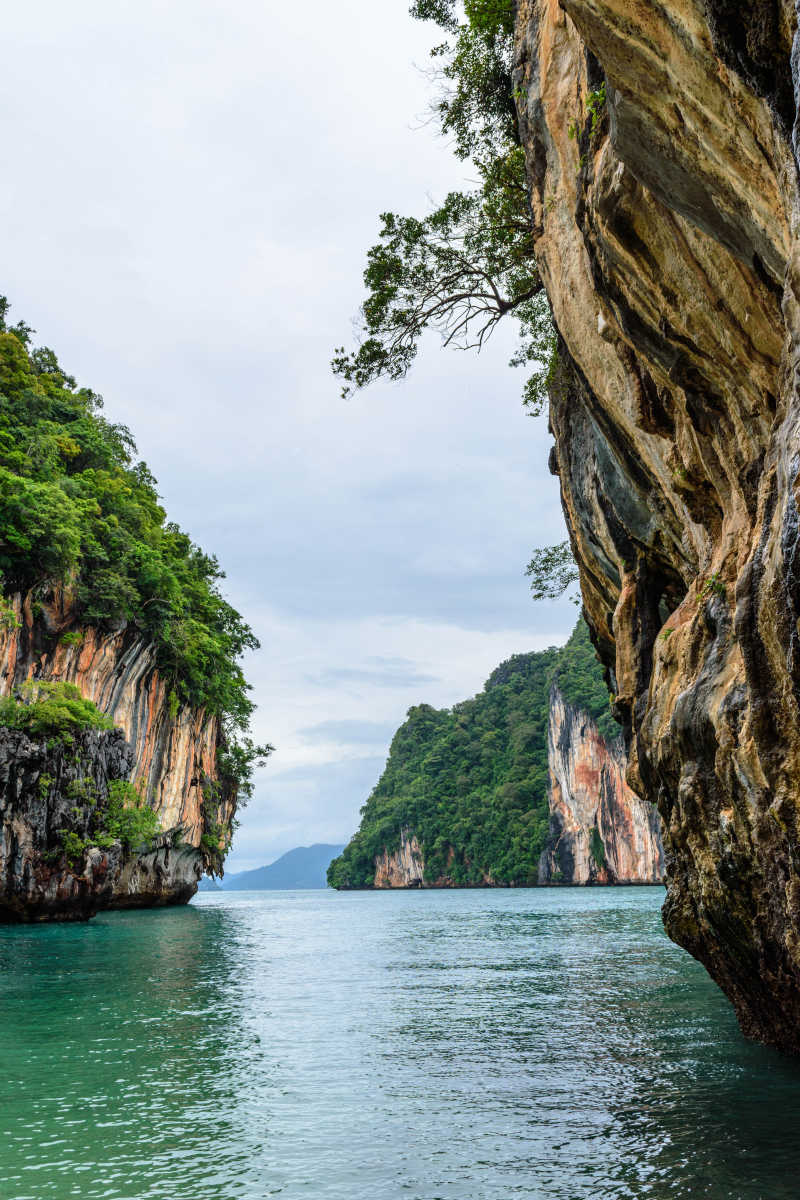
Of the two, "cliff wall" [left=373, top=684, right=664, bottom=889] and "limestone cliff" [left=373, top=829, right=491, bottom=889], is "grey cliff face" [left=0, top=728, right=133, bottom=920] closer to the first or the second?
"cliff wall" [left=373, top=684, right=664, bottom=889]

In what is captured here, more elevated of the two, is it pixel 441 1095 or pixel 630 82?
pixel 630 82

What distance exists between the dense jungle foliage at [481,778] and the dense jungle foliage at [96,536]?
41.7 metres

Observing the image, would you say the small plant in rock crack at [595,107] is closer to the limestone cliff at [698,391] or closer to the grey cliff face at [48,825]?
the limestone cliff at [698,391]

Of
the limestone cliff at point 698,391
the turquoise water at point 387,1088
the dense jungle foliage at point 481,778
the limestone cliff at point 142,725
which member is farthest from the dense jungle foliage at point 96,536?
the dense jungle foliage at point 481,778

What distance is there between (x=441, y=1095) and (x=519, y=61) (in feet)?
38.9

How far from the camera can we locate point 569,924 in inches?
1078

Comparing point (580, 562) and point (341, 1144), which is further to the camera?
point (580, 562)

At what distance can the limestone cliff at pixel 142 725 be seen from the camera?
2798 cm

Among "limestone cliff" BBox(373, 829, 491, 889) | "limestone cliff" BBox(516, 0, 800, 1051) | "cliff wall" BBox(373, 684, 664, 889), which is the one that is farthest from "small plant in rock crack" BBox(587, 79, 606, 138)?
"limestone cliff" BBox(373, 829, 491, 889)

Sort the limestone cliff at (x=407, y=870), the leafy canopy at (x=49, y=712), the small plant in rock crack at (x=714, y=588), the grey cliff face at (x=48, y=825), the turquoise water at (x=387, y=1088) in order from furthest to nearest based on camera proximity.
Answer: the limestone cliff at (x=407, y=870)
the leafy canopy at (x=49, y=712)
the grey cliff face at (x=48, y=825)
the small plant in rock crack at (x=714, y=588)
the turquoise water at (x=387, y=1088)

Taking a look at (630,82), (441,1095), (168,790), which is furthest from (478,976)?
(168,790)

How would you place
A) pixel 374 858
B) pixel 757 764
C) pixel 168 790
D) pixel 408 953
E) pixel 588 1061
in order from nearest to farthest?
1. pixel 757 764
2. pixel 588 1061
3. pixel 408 953
4. pixel 168 790
5. pixel 374 858

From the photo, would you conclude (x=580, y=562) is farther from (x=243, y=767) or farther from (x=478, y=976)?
(x=243, y=767)

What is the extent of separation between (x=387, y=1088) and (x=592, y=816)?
68.7 m
